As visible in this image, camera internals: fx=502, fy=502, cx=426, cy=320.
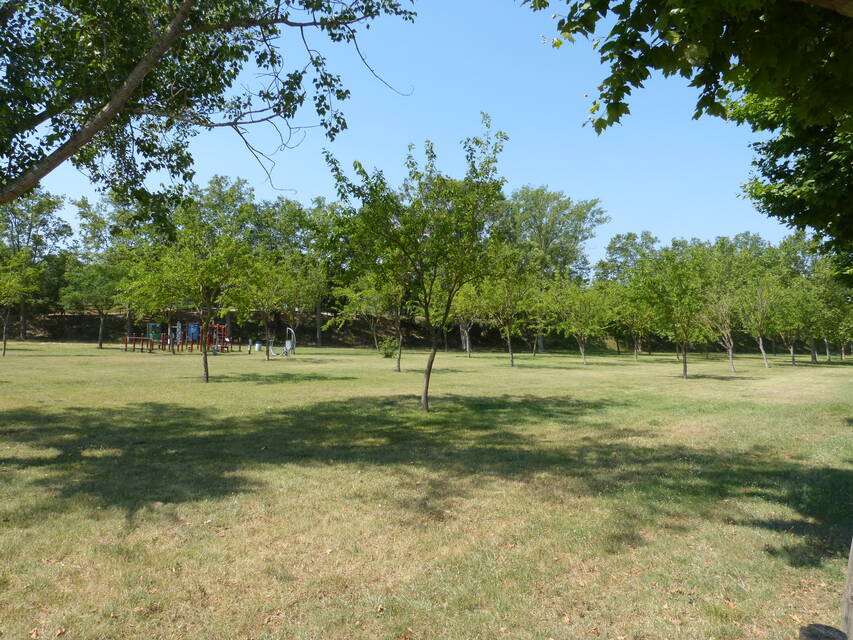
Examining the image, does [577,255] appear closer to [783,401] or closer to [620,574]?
[783,401]

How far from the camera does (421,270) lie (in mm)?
→ 12156

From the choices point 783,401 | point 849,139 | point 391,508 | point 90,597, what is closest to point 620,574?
point 391,508

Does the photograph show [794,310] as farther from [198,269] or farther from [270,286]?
[198,269]

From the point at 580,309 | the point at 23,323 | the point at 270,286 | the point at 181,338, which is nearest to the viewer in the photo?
the point at 270,286

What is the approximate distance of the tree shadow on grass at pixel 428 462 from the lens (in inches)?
216

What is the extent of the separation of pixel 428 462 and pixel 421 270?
5674 millimetres

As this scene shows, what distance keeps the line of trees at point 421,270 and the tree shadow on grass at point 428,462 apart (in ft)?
11.1

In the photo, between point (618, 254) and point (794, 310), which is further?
point (618, 254)

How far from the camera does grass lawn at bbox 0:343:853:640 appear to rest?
3.42 m

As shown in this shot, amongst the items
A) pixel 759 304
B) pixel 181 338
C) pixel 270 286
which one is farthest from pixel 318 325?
pixel 759 304

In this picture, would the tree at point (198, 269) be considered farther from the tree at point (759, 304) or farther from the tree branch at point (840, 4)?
the tree at point (759, 304)

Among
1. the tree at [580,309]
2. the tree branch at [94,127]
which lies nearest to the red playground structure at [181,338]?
the tree at [580,309]

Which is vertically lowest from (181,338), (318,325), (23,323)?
(181,338)

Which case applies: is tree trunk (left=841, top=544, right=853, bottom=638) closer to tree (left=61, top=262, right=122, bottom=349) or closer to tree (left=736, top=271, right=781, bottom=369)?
tree (left=736, top=271, right=781, bottom=369)
